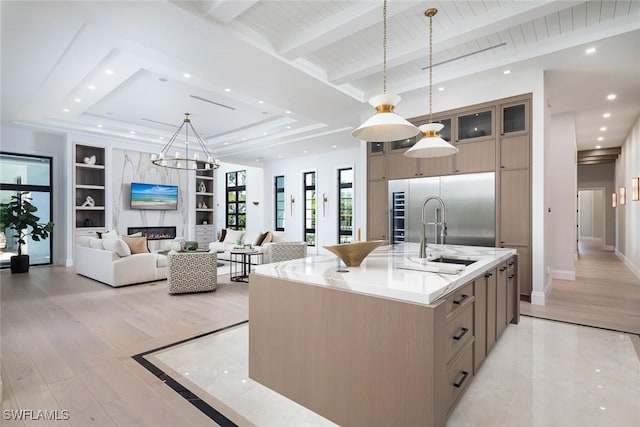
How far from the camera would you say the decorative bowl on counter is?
2.06 m

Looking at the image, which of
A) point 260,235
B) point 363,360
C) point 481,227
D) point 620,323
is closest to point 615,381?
point 620,323

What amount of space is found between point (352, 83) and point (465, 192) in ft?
7.98

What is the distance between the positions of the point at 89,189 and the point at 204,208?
10.1 ft

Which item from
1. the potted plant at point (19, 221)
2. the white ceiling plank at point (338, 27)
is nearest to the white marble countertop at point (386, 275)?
the white ceiling plank at point (338, 27)

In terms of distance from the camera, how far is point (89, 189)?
8.00 m

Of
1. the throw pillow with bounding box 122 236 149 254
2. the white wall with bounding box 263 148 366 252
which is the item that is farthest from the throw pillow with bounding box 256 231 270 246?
the throw pillow with bounding box 122 236 149 254

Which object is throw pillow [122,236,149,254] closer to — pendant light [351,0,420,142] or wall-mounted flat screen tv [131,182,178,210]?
wall-mounted flat screen tv [131,182,178,210]

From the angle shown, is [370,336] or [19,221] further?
[19,221]

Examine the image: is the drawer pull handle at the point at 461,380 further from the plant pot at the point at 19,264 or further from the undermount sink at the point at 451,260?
the plant pot at the point at 19,264

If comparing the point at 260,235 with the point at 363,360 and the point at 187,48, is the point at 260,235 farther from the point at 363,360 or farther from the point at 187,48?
the point at 363,360

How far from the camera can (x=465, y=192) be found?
478 centimetres

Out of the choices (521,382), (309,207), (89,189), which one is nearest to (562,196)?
(521,382)

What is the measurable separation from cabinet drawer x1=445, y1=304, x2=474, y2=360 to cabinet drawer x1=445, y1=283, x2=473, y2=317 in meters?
0.04

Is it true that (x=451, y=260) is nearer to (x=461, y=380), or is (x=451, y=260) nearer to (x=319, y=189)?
(x=461, y=380)
